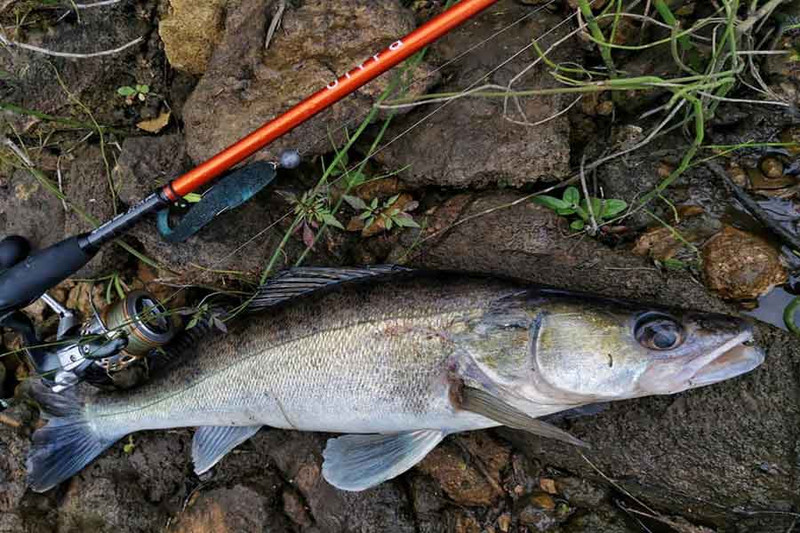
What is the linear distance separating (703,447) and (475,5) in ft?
7.90

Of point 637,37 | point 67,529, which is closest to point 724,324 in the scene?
point 637,37

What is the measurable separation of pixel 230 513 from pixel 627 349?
237cm

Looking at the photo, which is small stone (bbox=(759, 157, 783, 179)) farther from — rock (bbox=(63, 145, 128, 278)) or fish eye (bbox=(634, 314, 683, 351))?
rock (bbox=(63, 145, 128, 278))

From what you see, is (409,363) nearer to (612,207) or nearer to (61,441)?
(612,207)

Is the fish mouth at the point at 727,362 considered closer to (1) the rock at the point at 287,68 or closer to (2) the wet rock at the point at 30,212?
(1) the rock at the point at 287,68

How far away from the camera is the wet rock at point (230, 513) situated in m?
3.08

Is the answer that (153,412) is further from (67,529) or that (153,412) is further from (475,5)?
(475,5)

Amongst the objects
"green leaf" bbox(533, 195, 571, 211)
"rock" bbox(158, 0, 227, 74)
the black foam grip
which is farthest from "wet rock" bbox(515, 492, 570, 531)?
"rock" bbox(158, 0, 227, 74)

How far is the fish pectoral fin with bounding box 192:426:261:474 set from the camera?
316 centimetres

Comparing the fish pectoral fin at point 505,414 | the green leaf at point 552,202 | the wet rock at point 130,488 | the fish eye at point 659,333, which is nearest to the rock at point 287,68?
the green leaf at point 552,202

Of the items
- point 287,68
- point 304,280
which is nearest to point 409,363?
point 304,280

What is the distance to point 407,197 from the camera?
3.16 meters

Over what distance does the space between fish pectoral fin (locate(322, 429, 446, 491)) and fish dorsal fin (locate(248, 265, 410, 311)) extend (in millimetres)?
834

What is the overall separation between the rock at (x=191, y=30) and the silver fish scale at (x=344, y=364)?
156cm
